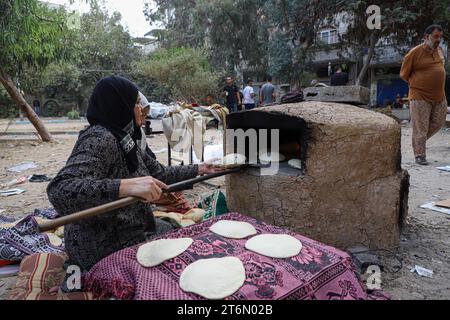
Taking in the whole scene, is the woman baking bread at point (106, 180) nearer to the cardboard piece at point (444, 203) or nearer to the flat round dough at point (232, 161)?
the flat round dough at point (232, 161)

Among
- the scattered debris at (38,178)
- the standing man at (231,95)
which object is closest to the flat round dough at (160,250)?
the scattered debris at (38,178)

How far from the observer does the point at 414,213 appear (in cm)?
326

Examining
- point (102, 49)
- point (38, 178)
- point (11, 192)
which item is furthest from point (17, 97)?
point (102, 49)

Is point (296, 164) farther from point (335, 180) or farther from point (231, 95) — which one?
point (231, 95)

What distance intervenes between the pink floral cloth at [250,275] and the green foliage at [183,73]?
45.7 feet

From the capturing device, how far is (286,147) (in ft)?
9.73

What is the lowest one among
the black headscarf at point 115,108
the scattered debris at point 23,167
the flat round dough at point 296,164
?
the scattered debris at point 23,167

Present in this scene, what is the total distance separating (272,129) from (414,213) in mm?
1804

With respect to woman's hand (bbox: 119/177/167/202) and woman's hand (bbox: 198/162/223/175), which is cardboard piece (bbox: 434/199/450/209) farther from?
woman's hand (bbox: 119/177/167/202)

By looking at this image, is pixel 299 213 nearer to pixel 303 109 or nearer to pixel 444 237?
pixel 303 109

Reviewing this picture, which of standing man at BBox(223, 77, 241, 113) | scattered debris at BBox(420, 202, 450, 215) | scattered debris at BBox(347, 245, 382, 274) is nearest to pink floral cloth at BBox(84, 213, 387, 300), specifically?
scattered debris at BBox(347, 245, 382, 274)

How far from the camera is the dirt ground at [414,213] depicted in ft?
6.91
